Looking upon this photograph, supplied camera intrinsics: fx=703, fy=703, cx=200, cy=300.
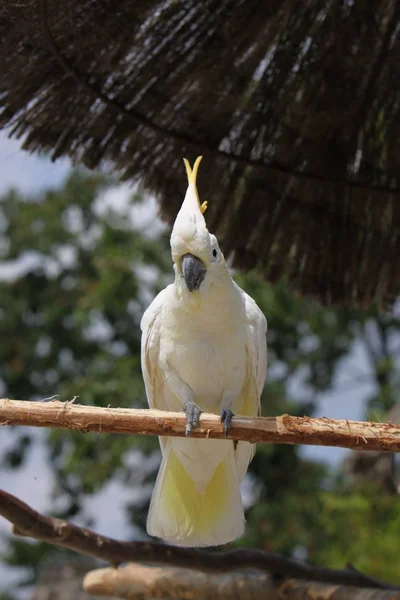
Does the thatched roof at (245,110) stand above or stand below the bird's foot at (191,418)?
above

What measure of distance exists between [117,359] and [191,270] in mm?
5072

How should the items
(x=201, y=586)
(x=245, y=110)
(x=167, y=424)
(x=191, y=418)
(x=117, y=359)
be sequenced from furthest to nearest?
(x=117, y=359)
(x=201, y=586)
(x=245, y=110)
(x=191, y=418)
(x=167, y=424)

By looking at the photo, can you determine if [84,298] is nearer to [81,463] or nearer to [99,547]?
[81,463]

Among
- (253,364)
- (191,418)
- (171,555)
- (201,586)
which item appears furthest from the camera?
(201,586)

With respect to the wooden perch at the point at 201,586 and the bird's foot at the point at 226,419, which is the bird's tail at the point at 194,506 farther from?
the wooden perch at the point at 201,586

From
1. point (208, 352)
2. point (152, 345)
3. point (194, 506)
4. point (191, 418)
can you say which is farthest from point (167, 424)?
point (194, 506)

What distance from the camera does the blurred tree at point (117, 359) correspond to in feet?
22.5

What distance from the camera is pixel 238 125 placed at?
10.4 feet

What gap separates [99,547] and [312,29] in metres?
2.43

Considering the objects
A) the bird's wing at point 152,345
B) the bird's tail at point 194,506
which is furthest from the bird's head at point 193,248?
the bird's tail at point 194,506

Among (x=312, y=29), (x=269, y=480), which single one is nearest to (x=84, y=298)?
(x=269, y=480)

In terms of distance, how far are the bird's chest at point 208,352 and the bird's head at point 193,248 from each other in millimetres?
187

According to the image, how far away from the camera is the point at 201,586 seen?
3553 millimetres

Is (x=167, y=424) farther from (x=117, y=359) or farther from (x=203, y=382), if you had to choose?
(x=117, y=359)
